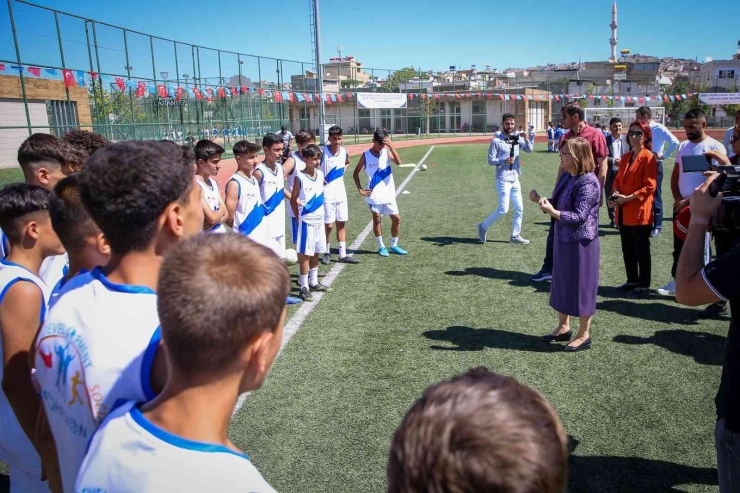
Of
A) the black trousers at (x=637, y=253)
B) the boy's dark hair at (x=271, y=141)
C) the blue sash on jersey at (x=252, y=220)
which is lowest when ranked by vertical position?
the black trousers at (x=637, y=253)

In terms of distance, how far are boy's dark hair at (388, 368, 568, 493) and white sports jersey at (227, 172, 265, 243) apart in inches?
216

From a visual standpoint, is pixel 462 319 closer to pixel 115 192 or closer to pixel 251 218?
pixel 251 218

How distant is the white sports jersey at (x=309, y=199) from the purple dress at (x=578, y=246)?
3.23 m

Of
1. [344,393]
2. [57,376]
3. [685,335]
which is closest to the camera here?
[57,376]

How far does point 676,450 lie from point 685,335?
2263 mm

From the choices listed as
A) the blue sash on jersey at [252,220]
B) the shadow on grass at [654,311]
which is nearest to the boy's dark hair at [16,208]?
the blue sash on jersey at [252,220]

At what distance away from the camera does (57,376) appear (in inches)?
62.9

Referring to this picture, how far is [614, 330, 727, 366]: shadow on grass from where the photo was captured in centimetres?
503

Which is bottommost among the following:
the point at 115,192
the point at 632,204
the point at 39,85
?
the point at 632,204

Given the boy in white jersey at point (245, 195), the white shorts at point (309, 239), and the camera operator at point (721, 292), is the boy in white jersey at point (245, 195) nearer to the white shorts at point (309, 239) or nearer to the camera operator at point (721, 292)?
the white shorts at point (309, 239)

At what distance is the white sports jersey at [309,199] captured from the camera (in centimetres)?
714

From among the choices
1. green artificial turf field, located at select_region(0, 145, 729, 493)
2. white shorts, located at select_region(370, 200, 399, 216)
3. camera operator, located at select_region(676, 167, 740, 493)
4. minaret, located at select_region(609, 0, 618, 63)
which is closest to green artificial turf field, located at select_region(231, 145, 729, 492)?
green artificial turf field, located at select_region(0, 145, 729, 493)

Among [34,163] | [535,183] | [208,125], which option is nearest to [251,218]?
[34,163]

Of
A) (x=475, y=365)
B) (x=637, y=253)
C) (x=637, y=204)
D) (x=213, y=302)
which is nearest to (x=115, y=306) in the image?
(x=213, y=302)
